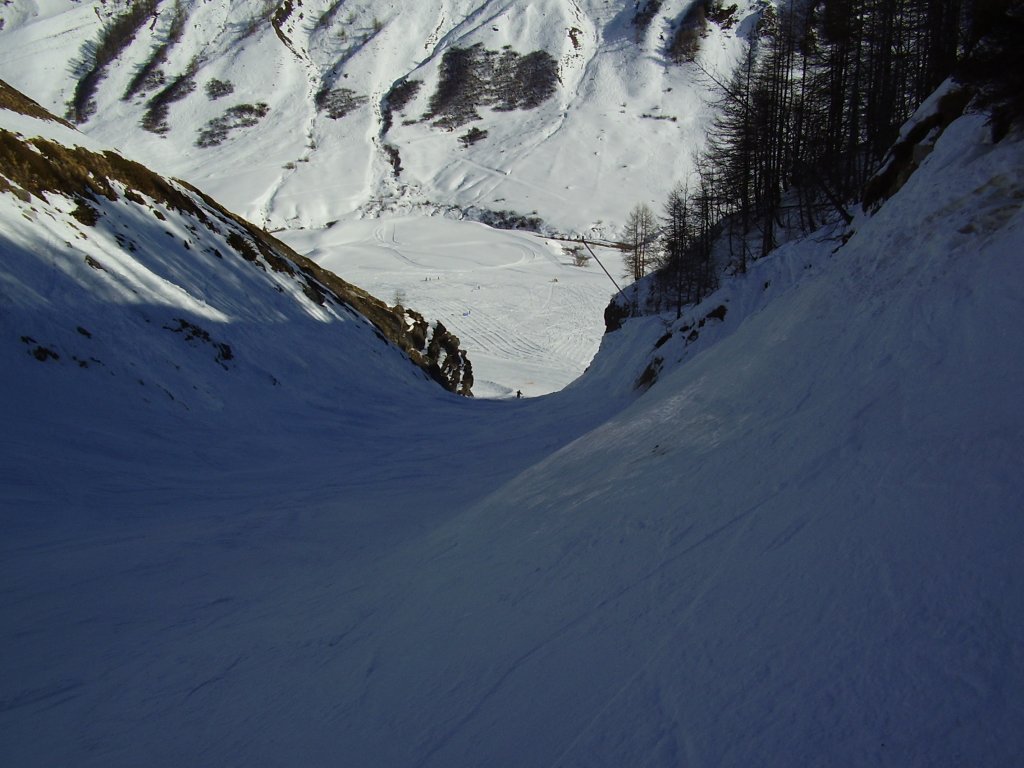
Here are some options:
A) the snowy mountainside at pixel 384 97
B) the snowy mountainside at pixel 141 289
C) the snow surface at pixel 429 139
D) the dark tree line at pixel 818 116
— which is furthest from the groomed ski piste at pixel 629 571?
the snowy mountainside at pixel 384 97

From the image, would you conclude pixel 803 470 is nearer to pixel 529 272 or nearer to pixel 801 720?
pixel 801 720

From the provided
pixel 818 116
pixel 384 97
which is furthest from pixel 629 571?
pixel 384 97

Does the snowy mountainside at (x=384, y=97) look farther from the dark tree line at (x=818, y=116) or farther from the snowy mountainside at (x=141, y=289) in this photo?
the snowy mountainside at (x=141, y=289)

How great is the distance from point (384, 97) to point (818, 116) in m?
93.8

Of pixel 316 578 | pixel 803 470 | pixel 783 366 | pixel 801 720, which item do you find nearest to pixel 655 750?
pixel 801 720

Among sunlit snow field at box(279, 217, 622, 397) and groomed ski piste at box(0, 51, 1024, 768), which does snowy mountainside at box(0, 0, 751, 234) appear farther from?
groomed ski piste at box(0, 51, 1024, 768)

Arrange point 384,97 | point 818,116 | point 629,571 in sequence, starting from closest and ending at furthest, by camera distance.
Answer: point 629,571
point 818,116
point 384,97

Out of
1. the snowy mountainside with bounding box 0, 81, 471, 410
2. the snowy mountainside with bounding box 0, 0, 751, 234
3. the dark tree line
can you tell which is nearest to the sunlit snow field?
the dark tree line

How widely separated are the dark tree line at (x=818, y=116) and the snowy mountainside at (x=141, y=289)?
11481 millimetres

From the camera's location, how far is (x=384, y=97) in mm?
100812

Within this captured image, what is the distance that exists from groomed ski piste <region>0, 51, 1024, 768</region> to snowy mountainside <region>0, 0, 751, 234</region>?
67.3 metres

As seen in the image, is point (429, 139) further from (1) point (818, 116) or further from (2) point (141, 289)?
(2) point (141, 289)

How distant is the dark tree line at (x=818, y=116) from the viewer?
53.3ft

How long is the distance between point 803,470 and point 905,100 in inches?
845
